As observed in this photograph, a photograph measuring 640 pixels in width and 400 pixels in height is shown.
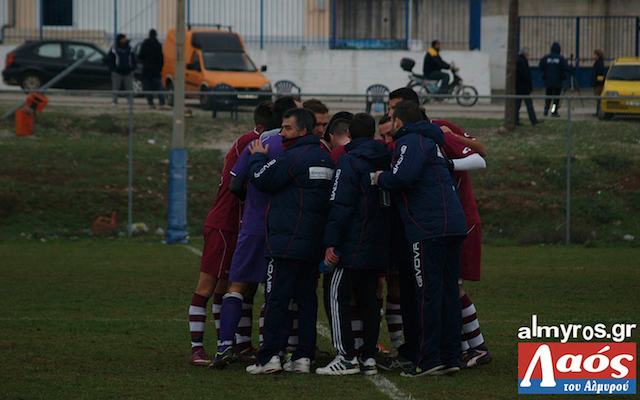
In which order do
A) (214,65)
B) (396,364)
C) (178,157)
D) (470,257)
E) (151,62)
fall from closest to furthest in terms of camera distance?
(396,364) < (470,257) < (178,157) < (151,62) < (214,65)

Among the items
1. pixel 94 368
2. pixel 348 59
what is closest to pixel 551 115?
pixel 94 368

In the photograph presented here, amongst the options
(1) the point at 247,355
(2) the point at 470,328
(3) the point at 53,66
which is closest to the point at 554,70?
(3) the point at 53,66

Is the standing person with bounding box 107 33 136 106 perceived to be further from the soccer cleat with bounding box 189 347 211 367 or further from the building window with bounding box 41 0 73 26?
the soccer cleat with bounding box 189 347 211 367

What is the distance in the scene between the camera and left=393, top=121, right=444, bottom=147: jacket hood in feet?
21.4

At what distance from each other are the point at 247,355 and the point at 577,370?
8.51ft

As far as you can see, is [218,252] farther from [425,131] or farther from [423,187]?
[425,131]

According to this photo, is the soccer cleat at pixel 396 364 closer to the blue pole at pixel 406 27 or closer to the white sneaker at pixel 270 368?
the white sneaker at pixel 270 368

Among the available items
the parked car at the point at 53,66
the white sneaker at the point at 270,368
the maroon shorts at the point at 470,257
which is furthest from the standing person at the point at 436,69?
the white sneaker at the point at 270,368

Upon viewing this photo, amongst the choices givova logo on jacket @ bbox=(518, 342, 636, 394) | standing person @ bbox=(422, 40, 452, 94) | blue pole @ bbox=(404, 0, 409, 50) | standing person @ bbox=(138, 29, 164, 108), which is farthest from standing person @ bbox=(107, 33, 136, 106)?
givova logo on jacket @ bbox=(518, 342, 636, 394)

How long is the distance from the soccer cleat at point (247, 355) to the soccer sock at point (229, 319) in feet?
1.07

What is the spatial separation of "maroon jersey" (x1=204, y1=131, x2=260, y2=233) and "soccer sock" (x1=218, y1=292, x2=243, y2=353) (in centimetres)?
58

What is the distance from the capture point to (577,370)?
6277 millimetres

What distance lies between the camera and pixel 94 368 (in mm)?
6660

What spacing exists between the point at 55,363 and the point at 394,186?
3.01 meters
